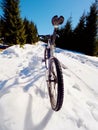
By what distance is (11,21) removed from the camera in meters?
19.7

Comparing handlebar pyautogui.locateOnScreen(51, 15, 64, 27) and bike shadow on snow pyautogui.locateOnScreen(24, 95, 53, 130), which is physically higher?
handlebar pyautogui.locateOnScreen(51, 15, 64, 27)

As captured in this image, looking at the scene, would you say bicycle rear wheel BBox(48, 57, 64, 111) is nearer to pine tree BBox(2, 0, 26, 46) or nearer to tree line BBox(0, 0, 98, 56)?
tree line BBox(0, 0, 98, 56)

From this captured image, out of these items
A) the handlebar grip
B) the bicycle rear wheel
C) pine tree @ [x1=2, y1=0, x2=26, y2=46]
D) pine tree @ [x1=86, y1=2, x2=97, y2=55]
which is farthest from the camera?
pine tree @ [x1=86, y1=2, x2=97, y2=55]

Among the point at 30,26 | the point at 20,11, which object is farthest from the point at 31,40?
the point at 20,11

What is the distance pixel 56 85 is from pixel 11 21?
1866 centimetres

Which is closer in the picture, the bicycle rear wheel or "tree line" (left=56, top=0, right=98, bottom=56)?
the bicycle rear wheel

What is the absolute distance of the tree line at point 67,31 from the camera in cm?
1991

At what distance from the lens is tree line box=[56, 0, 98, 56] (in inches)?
846

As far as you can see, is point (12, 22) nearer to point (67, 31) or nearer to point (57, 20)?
point (67, 31)

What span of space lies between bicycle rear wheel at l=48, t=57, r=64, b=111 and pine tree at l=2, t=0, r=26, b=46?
17886 millimetres

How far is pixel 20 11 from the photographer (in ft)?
66.3

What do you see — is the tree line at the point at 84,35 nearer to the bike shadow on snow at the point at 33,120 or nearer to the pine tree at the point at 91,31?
the pine tree at the point at 91,31

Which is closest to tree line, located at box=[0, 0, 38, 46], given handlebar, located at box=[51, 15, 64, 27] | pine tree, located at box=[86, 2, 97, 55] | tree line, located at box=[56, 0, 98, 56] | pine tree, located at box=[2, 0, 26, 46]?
pine tree, located at box=[2, 0, 26, 46]

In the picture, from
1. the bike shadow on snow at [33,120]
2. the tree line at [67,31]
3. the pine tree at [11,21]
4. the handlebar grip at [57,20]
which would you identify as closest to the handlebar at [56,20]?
the handlebar grip at [57,20]
